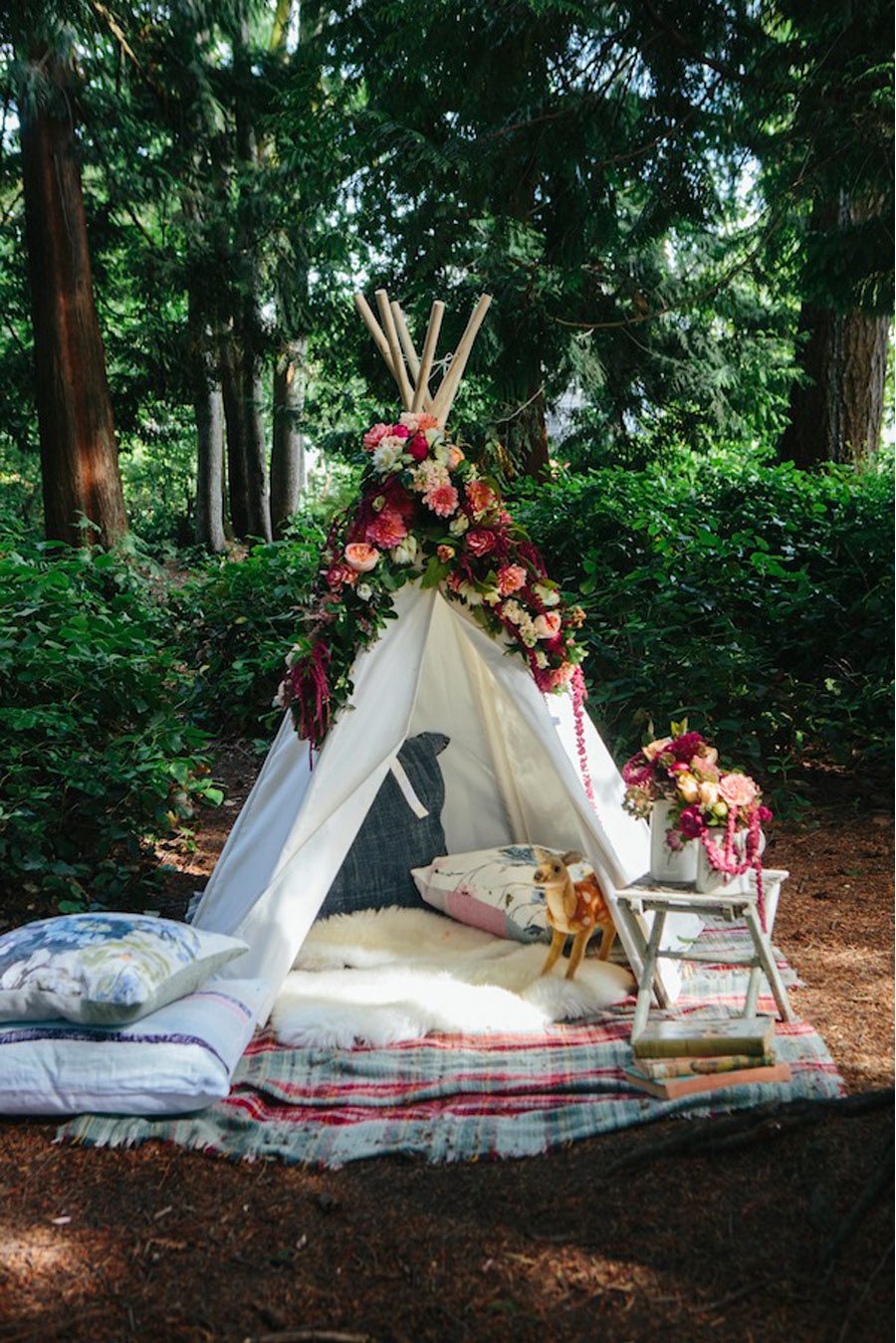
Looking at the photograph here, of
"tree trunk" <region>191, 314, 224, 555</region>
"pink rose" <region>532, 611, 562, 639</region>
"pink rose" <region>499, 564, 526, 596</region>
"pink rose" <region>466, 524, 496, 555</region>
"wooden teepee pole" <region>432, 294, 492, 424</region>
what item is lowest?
"pink rose" <region>532, 611, 562, 639</region>

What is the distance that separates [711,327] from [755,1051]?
6.81 metres

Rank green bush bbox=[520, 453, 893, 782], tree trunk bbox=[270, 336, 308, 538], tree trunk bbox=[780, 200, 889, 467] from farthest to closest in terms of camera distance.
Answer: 1. tree trunk bbox=[270, 336, 308, 538]
2. tree trunk bbox=[780, 200, 889, 467]
3. green bush bbox=[520, 453, 893, 782]

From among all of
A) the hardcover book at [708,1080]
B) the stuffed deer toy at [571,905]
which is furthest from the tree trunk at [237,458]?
the hardcover book at [708,1080]

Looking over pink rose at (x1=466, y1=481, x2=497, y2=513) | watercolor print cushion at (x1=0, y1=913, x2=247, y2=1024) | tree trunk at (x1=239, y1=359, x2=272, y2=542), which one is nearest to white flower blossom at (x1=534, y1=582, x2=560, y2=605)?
pink rose at (x1=466, y1=481, x2=497, y2=513)

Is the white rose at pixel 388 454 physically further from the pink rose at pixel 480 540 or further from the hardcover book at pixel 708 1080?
the hardcover book at pixel 708 1080

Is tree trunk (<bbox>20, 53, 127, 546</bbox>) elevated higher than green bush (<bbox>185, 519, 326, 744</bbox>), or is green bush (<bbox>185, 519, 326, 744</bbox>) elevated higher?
tree trunk (<bbox>20, 53, 127, 546</bbox>)

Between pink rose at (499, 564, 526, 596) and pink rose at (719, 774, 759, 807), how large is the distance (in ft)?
3.15

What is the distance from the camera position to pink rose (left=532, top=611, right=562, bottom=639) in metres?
3.72

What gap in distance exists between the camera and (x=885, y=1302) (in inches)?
76.2

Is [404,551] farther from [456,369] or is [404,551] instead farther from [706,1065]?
[706,1065]

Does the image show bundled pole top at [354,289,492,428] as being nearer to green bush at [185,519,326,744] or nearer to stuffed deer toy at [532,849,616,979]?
stuffed deer toy at [532,849,616,979]

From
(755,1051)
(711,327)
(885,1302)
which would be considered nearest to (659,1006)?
(755,1051)

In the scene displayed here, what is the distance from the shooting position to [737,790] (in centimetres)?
313

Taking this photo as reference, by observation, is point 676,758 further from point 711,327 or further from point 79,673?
point 711,327
